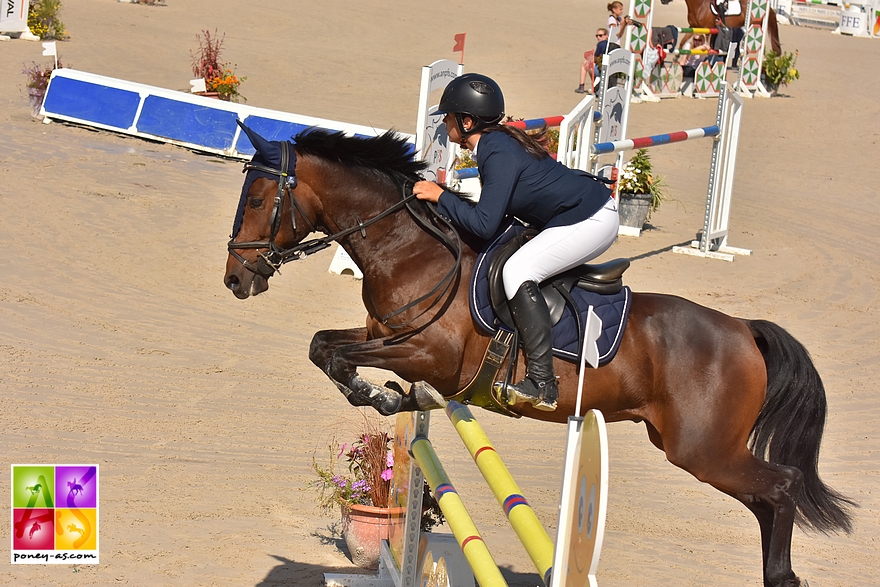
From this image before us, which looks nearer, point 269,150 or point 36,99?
point 269,150

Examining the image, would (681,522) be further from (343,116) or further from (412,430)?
(343,116)

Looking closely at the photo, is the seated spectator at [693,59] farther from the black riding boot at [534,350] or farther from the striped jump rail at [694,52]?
the black riding boot at [534,350]

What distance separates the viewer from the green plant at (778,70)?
64.6 ft

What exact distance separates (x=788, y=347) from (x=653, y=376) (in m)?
0.64

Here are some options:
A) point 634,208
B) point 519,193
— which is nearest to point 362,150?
point 519,193

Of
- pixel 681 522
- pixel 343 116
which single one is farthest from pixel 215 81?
pixel 681 522

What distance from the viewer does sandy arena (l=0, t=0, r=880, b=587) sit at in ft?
16.2

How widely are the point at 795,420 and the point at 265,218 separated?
2295mm

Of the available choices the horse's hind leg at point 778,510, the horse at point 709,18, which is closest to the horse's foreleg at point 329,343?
the horse's hind leg at point 778,510

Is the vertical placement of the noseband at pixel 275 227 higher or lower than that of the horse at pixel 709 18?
lower

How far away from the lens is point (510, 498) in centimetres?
334

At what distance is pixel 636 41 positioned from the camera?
52.9 ft

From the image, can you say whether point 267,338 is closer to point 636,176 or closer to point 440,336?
point 440,336

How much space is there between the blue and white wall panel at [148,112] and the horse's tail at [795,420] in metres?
9.23
